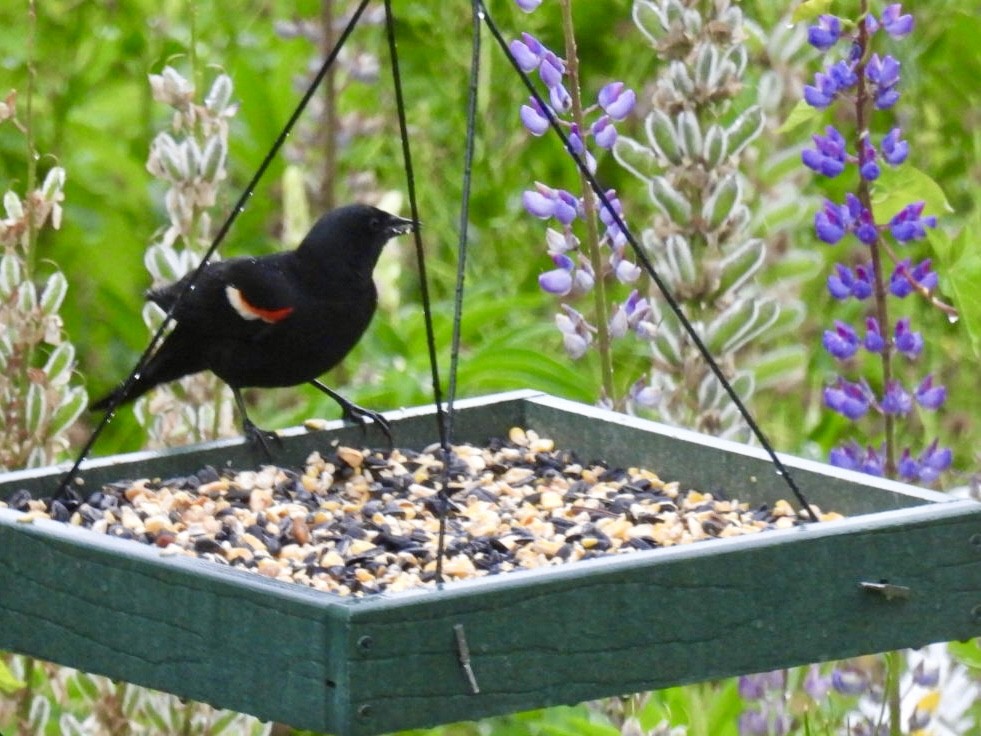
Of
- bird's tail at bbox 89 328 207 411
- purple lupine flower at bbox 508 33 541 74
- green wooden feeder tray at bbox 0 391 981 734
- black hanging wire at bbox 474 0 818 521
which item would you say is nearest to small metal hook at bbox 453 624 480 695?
green wooden feeder tray at bbox 0 391 981 734

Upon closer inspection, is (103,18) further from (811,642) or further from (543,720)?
(811,642)

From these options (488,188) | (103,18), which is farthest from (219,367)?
(103,18)

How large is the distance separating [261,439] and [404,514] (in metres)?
0.38

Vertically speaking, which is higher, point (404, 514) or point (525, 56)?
point (525, 56)

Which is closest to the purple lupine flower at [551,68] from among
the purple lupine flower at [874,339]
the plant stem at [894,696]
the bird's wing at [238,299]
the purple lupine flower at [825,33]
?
the purple lupine flower at [825,33]

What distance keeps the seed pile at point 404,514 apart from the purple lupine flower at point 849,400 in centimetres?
40

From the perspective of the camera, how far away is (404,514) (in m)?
2.58

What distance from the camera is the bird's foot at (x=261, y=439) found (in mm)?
2875

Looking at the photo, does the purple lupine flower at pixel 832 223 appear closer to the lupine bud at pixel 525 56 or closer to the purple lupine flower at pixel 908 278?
the purple lupine flower at pixel 908 278

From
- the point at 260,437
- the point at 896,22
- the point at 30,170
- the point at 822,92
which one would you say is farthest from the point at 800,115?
the point at 30,170

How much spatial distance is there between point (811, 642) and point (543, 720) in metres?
1.40

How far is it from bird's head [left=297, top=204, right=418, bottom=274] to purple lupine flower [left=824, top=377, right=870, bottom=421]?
0.72m

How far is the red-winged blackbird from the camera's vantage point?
287 centimetres

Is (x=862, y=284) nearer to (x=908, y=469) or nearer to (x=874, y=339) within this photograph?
(x=874, y=339)
